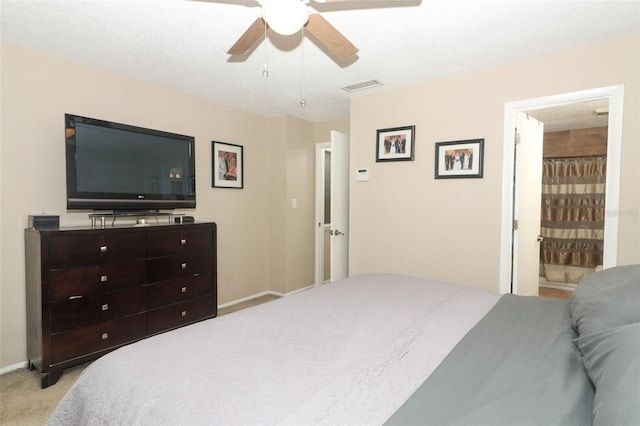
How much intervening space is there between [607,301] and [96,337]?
3.02 meters

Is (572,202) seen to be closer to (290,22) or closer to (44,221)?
(290,22)

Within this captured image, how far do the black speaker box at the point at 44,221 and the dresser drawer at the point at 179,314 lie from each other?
0.98 meters

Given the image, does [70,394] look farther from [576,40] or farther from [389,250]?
[576,40]

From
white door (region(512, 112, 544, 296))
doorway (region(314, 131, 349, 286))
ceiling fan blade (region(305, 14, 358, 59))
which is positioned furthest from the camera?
doorway (region(314, 131, 349, 286))

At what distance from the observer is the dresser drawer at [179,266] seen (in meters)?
2.82

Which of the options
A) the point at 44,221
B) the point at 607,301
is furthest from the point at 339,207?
the point at 607,301

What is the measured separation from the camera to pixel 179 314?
3.01 m

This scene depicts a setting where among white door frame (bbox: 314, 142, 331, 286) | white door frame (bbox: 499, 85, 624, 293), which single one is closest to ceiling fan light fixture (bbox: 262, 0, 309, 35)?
white door frame (bbox: 499, 85, 624, 293)

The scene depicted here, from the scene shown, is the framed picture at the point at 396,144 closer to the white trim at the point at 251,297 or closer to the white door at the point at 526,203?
the white door at the point at 526,203

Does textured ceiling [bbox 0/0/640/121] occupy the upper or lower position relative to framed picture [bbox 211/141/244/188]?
upper

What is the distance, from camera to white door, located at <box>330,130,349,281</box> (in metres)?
3.78

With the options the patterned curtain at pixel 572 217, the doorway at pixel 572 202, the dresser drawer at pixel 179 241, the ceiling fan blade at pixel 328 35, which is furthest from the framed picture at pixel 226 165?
the patterned curtain at pixel 572 217

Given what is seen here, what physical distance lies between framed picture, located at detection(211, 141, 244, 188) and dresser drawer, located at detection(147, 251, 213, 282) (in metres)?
A: 1.00

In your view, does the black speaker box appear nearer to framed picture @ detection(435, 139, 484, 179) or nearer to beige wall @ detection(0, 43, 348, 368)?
beige wall @ detection(0, 43, 348, 368)
